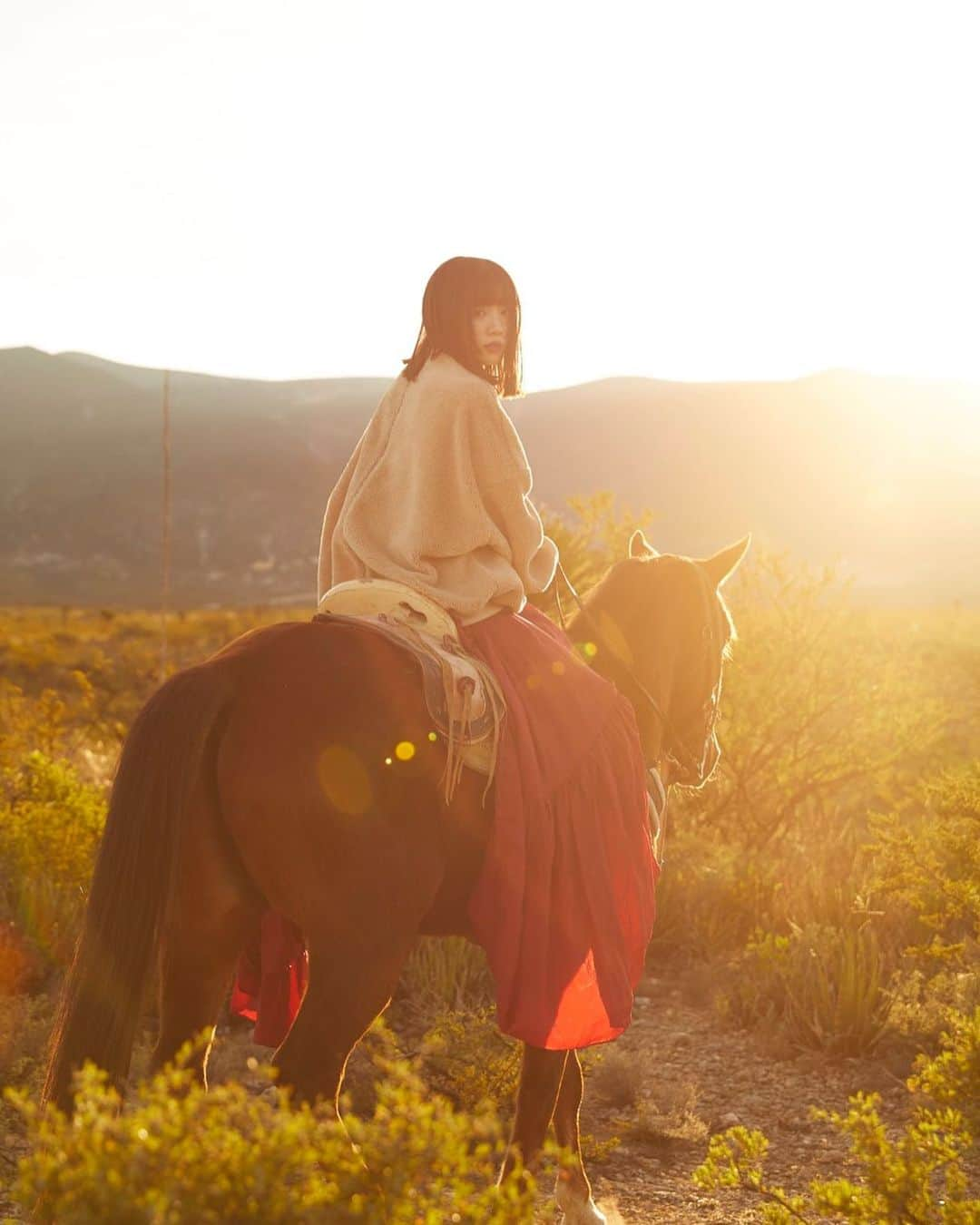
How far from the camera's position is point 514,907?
3.36m

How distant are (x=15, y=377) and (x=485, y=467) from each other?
13758 cm

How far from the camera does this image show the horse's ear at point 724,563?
474cm

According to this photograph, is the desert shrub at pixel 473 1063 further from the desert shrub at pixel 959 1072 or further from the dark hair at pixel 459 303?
the dark hair at pixel 459 303

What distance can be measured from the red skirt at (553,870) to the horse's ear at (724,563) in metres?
1.10

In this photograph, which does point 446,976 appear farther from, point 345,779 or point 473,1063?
point 345,779

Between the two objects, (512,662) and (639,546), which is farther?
(639,546)

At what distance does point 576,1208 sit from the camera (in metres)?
3.95

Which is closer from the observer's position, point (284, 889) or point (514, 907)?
point (284, 889)

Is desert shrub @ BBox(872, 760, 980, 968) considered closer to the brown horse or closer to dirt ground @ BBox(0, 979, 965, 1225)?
dirt ground @ BBox(0, 979, 965, 1225)

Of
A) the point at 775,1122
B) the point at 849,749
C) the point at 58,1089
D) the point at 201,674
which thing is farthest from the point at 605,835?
the point at 849,749

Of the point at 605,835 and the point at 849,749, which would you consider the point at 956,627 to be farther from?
the point at 605,835

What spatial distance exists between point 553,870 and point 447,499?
120 centimetres

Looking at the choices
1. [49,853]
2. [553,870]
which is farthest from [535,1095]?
[49,853]

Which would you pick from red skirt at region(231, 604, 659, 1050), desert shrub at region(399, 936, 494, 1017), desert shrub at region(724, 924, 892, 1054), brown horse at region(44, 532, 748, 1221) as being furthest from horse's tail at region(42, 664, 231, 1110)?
desert shrub at region(724, 924, 892, 1054)
